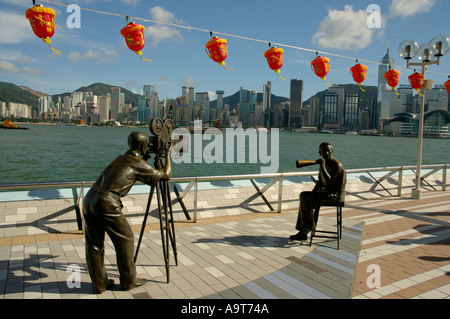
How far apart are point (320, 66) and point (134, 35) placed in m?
4.62

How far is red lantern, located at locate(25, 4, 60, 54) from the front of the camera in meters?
5.18

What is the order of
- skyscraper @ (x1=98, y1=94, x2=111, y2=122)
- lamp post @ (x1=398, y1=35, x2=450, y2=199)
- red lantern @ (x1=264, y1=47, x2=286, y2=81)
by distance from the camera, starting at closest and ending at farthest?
red lantern @ (x1=264, y1=47, x2=286, y2=81) → lamp post @ (x1=398, y1=35, x2=450, y2=199) → skyscraper @ (x1=98, y1=94, x2=111, y2=122)

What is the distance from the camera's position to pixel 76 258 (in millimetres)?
4332

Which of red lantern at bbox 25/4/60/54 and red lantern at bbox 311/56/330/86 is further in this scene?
red lantern at bbox 311/56/330/86

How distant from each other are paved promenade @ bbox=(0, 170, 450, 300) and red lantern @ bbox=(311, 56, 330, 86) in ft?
12.0

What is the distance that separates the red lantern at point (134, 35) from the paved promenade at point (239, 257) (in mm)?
3018

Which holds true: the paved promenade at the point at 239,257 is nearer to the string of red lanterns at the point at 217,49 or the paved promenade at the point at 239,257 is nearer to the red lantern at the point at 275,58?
the string of red lanterns at the point at 217,49

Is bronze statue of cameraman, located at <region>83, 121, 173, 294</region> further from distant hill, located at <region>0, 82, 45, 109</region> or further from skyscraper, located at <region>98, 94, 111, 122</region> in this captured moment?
distant hill, located at <region>0, 82, 45, 109</region>

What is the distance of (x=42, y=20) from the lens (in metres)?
5.26

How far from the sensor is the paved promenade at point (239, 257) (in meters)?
3.51

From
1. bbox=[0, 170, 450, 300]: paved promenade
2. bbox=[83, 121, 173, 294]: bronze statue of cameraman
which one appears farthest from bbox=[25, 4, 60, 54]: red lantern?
bbox=[83, 121, 173, 294]: bronze statue of cameraman

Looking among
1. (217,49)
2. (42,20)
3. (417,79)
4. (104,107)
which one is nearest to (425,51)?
(417,79)
